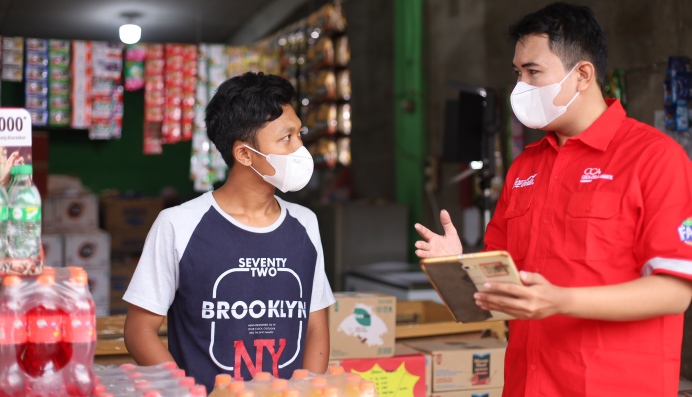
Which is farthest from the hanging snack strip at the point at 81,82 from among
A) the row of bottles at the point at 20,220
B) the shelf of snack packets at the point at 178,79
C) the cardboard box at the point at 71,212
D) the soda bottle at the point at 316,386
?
the soda bottle at the point at 316,386

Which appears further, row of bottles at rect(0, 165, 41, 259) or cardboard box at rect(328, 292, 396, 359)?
cardboard box at rect(328, 292, 396, 359)

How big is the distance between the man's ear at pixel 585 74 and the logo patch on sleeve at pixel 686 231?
433 mm

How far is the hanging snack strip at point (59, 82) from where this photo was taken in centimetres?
774

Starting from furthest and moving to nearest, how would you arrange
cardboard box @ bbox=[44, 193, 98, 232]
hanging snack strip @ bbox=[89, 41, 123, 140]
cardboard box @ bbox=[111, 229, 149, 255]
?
cardboard box @ bbox=[111, 229, 149, 255]
hanging snack strip @ bbox=[89, 41, 123, 140]
cardboard box @ bbox=[44, 193, 98, 232]

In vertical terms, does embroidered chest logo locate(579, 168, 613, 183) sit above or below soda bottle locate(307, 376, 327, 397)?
above

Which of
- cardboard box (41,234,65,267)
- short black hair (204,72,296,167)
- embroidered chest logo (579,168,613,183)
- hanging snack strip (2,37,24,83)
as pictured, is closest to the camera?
embroidered chest logo (579,168,613,183)

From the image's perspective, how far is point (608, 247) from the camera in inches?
76.0

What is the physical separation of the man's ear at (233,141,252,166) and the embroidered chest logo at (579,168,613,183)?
2.99ft

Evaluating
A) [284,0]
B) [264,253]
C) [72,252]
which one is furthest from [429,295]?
[284,0]

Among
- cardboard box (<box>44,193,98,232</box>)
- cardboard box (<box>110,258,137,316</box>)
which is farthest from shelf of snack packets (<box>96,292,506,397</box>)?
cardboard box (<box>110,258,137,316</box>)

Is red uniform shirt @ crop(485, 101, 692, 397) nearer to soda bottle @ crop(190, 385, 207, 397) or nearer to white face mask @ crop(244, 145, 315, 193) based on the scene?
white face mask @ crop(244, 145, 315, 193)

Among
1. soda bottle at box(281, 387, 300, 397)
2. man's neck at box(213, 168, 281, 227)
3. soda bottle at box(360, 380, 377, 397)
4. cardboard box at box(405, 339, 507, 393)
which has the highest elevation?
man's neck at box(213, 168, 281, 227)

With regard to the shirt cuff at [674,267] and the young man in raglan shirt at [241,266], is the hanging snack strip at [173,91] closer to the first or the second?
the young man in raglan shirt at [241,266]

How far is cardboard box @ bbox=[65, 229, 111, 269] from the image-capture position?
22.7ft
